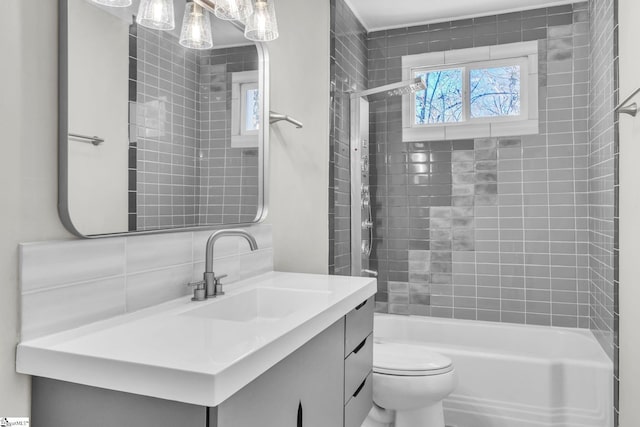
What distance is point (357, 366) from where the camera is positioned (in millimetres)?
1567

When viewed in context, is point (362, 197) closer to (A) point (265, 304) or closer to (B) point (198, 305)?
(A) point (265, 304)

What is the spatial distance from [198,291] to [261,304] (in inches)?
10.9

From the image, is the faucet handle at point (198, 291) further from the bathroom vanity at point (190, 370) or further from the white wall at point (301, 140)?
the white wall at point (301, 140)

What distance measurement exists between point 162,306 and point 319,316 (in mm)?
463

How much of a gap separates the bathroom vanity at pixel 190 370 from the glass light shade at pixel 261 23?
1001 mm

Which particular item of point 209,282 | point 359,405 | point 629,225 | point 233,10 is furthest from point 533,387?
point 233,10

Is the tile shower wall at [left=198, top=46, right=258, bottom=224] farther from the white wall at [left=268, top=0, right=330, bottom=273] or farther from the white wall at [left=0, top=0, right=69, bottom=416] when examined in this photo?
the white wall at [left=0, top=0, right=69, bottom=416]

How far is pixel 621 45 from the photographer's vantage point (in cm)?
209

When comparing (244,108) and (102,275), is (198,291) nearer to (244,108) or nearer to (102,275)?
(102,275)

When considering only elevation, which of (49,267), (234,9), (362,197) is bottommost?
(49,267)

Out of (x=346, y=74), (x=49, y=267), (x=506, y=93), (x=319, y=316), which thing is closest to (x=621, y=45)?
(x=506, y=93)

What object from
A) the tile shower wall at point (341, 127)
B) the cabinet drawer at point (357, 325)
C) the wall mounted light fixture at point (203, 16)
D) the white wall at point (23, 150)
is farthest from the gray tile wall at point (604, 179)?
the white wall at point (23, 150)

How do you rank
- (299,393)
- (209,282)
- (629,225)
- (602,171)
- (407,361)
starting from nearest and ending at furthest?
(299,393) → (209,282) → (629,225) → (407,361) → (602,171)

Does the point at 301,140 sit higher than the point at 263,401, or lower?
higher
